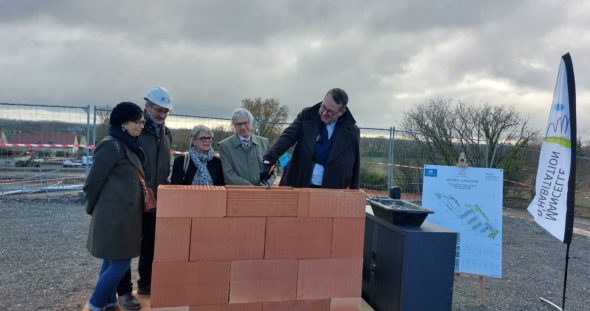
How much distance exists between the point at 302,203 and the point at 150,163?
1476 millimetres

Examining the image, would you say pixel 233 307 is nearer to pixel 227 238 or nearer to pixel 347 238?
pixel 227 238

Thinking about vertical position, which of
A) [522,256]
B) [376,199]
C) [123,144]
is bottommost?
[522,256]

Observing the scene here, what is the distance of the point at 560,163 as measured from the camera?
3.71 metres

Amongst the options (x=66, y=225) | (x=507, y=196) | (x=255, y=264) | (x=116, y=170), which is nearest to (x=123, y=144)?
(x=116, y=170)

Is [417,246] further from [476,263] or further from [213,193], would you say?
[476,263]

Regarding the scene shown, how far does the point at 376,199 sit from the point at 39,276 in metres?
3.87

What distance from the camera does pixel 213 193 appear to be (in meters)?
1.93

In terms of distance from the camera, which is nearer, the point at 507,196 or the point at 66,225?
the point at 66,225

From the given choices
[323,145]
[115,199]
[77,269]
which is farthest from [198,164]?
[77,269]

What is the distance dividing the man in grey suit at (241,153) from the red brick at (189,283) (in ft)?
3.71

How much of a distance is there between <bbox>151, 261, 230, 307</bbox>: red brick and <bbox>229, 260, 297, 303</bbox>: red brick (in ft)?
0.18

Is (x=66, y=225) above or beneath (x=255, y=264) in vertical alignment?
beneath

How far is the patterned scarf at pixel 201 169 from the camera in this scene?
9.80ft

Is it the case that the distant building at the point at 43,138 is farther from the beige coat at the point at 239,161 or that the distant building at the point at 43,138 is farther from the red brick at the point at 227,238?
the red brick at the point at 227,238
